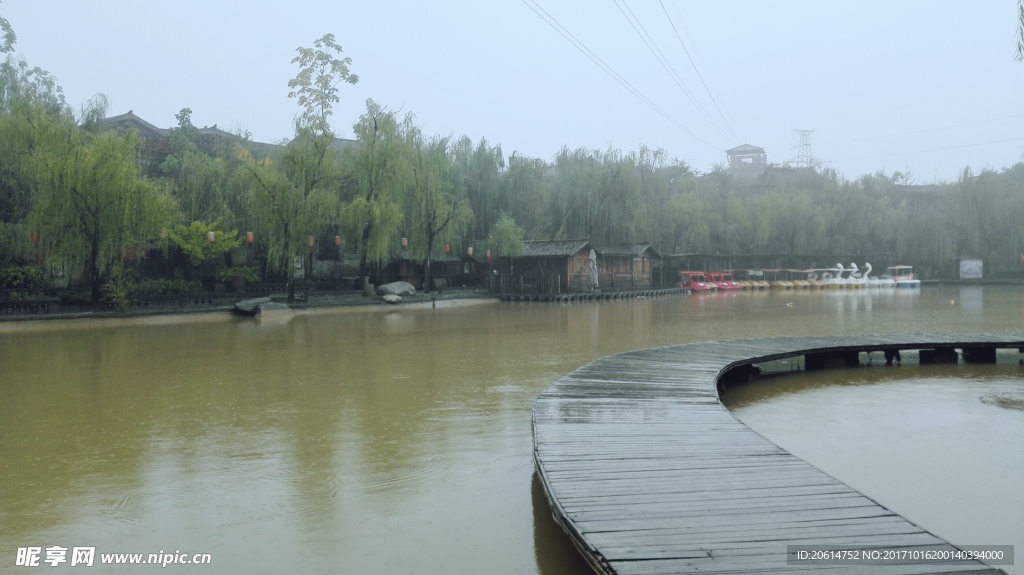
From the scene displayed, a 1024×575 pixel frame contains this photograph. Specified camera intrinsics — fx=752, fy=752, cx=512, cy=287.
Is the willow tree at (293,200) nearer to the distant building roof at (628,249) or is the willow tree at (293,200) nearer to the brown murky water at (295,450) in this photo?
the brown murky water at (295,450)

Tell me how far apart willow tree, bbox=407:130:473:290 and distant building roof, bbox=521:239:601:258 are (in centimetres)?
384

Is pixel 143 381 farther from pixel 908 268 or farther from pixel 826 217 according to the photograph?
pixel 908 268

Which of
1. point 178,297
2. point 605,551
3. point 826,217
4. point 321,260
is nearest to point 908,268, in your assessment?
point 826,217

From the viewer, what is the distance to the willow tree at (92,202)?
20312 millimetres

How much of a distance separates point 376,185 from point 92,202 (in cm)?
1007

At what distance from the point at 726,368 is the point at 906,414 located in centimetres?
215

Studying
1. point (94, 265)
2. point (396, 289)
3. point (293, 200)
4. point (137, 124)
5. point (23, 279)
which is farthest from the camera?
point (137, 124)

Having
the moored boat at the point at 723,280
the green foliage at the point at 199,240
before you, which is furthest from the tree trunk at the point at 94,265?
the moored boat at the point at 723,280

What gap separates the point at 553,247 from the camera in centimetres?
3516

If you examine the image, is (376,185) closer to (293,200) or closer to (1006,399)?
(293,200)

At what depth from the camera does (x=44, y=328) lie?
1916cm

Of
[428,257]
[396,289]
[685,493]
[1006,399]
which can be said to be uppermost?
[428,257]

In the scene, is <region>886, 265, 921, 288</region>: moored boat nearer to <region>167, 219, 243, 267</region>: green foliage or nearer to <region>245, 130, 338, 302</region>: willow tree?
<region>245, 130, 338, 302</region>: willow tree

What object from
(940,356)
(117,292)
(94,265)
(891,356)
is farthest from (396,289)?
(940,356)
